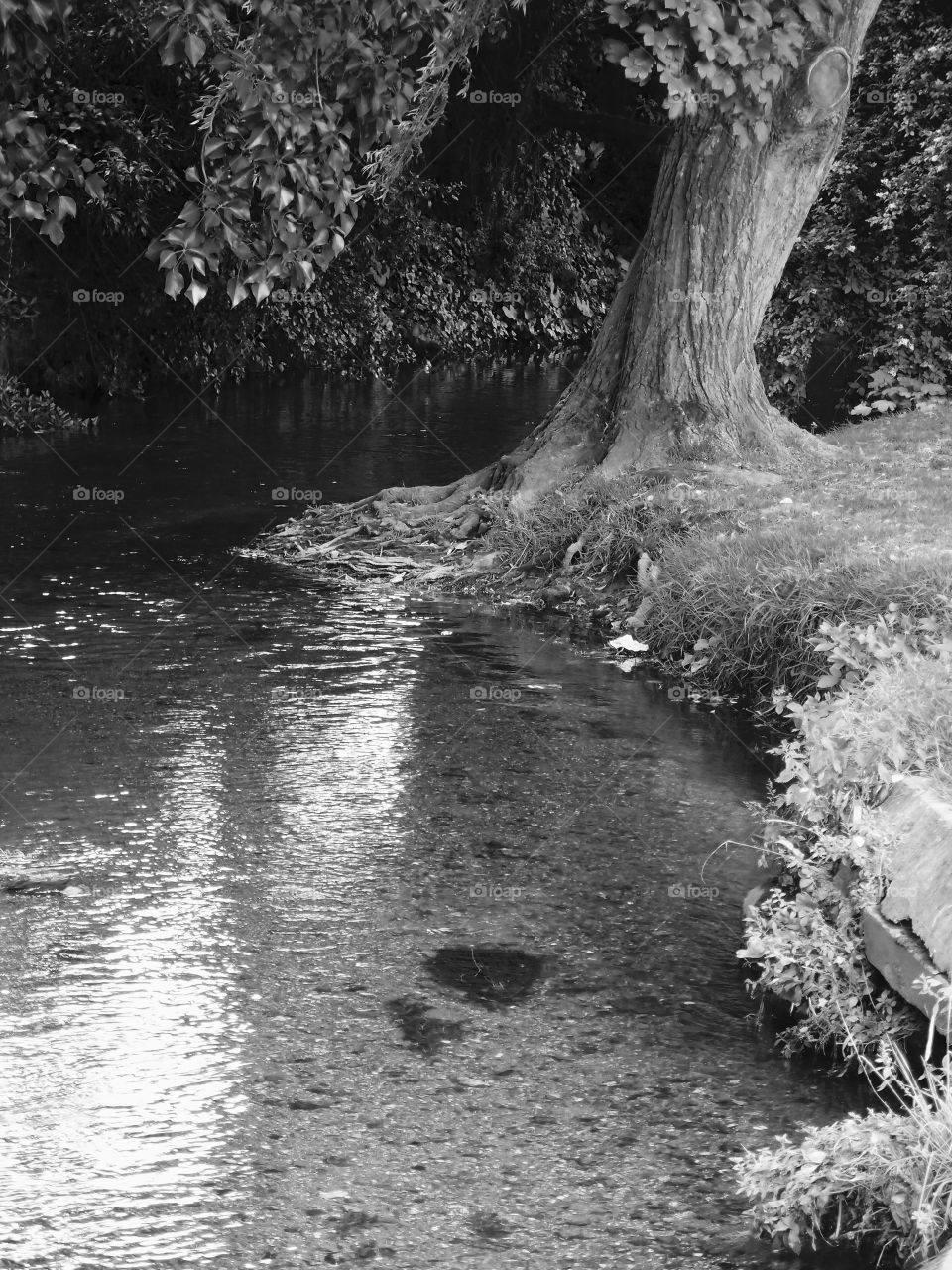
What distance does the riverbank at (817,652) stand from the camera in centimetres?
321

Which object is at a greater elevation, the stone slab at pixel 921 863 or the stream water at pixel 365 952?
the stone slab at pixel 921 863

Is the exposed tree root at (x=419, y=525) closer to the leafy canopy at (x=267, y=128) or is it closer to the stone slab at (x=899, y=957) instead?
the leafy canopy at (x=267, y=128)

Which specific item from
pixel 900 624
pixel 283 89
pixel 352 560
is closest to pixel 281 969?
pixel 283 89

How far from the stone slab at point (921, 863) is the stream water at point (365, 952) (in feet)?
1.70

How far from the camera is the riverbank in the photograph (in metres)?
3.21

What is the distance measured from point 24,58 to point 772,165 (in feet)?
19.8

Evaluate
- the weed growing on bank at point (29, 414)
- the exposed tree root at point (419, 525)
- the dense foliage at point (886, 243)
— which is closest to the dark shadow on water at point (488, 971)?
the exposed tree root at point (419, 525)

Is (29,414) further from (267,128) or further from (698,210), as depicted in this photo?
(267,128)

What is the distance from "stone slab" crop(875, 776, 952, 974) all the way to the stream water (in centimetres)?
52

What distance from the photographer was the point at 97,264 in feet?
52.1

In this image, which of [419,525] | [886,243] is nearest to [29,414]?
[419,525]

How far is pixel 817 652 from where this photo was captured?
22.0 ft

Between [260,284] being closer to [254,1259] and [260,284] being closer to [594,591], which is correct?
[254,1259]

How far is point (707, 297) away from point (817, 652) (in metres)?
4.00
